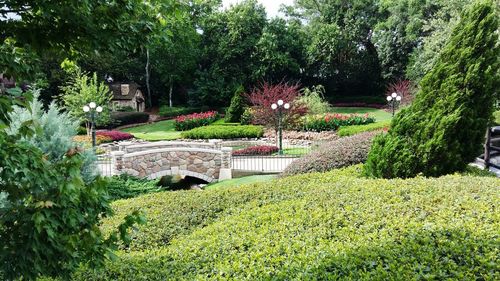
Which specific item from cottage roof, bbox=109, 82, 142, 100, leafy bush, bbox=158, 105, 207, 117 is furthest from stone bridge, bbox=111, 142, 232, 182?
cottage roof, bbox=109, 82, 142, 100

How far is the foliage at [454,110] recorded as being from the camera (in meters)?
6.68

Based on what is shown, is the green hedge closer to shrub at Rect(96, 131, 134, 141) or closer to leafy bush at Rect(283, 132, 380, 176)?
leafy bush at Rect(283, 132, 380, 176)

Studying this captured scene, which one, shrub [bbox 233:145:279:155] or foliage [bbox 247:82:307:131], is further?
foliage [bbox 247:82:307:131]

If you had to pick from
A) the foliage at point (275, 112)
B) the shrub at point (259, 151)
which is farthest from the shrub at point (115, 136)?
the shrub at point (259, 151)

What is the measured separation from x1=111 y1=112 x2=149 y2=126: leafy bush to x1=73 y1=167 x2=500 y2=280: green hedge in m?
26.5

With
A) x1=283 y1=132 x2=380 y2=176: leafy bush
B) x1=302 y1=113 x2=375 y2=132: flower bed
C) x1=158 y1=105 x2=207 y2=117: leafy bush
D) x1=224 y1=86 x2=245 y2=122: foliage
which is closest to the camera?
x1=283 y1=132 x2=380 y2=176: leafy bush

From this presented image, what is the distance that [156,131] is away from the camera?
29.0 meters

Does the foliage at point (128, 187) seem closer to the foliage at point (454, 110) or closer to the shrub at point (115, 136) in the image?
the foliage at point (454, 110)

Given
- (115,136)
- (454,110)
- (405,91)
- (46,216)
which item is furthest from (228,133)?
(46,216)

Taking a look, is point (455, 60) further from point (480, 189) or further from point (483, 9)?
point (480, 189)

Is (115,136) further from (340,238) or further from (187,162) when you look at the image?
(340,238)

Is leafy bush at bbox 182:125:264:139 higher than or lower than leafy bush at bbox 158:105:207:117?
lower

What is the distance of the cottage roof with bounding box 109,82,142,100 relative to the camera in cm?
3634

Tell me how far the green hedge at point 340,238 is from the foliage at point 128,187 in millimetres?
5961
